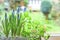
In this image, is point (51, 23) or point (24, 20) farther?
point (51, 23)

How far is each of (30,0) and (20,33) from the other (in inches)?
37.7

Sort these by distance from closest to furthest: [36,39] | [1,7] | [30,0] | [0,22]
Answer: [36,39] → [0,22] → [1,7] → [30,0]

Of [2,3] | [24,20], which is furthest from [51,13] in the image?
[24,20]

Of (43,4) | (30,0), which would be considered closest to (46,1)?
(43,4)

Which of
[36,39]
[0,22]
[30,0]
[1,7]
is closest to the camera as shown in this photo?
[36,39]

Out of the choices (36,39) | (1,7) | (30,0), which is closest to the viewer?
(36,39)

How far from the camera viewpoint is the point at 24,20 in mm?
1555

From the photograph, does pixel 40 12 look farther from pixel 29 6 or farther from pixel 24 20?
pixel 24 20

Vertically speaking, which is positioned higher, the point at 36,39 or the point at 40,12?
the point at 40,12

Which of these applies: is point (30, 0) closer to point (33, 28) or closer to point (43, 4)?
point (43, 4)

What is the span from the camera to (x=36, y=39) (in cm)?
146

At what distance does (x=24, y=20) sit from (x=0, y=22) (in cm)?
29

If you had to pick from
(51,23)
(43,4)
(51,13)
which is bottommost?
(51,23)

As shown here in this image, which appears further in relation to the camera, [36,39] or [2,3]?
[2,3]
